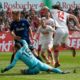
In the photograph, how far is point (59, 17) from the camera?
1853cm

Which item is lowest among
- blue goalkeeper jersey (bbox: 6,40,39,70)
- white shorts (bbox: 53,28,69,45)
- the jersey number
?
white shorts (bbox: 53,28,69,45)

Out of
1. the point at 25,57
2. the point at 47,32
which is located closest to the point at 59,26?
the point at 47,32

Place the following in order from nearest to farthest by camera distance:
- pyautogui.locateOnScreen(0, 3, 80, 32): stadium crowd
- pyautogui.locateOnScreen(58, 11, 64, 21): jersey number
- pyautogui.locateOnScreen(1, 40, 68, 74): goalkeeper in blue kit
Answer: pyautogui.locateOnScreen(1, 40, 68, 74): goalkeeper in blue kit → pyautogui.locateOnScreen(58, 11, 64, 21): jersey number → pyautogui.locateOnScreen(0, 3, 80, 32): stadium crowd

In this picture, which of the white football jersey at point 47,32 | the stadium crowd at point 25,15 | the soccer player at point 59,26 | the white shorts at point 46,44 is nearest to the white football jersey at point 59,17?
the soccer player at point 59,26

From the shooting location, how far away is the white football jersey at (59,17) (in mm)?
18500

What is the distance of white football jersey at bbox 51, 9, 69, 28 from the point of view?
18.5 m

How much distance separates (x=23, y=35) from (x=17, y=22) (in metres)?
0.52

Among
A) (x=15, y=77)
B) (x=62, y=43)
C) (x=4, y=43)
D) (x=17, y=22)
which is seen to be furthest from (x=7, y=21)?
(x=15, y=77)

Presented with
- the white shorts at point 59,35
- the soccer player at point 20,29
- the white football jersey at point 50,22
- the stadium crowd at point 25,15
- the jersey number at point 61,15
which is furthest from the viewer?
the stadium crowd at point 25,15

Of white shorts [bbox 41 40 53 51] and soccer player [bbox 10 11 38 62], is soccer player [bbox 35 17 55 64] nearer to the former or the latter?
white shorts [bbox 41 40 53 51]

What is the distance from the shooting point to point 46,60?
1898 centimetres

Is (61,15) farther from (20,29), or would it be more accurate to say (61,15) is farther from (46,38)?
(20,29)

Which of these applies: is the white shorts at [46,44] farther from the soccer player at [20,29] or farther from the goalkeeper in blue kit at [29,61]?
the goalkeeper in blue kit at [29,61]

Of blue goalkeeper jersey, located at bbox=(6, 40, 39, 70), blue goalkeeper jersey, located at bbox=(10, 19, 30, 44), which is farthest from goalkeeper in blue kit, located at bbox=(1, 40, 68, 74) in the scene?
blue goalkeeper jersey, located at bbox=(10, 19, 30, 44)
